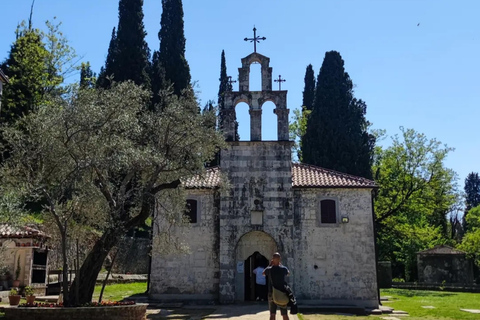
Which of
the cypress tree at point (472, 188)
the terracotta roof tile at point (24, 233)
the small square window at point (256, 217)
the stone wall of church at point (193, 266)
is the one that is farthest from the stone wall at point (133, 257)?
the cypress tree at point (472, 188)

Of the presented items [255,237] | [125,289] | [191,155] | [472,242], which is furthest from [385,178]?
[191,155]

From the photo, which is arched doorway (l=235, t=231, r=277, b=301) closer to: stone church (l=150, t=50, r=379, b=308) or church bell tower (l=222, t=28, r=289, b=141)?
stone church (l=150, t=50, r=379, b=308)

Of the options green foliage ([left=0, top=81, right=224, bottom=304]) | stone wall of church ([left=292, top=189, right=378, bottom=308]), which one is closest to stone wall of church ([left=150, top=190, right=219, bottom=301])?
stone wall of church ([left=292, top=189, right=378, bottom=308])

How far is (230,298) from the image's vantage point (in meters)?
20.7

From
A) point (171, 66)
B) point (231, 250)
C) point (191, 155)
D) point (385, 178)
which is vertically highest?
point (171, 66)

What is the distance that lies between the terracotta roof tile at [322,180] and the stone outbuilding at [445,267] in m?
15.6

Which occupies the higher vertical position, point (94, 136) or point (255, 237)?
point (94, 136)

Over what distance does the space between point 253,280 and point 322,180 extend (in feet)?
18.7

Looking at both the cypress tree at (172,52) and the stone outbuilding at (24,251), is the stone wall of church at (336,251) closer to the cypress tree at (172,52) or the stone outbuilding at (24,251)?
the stone outbuilding at (24,251)

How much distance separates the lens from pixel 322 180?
22609 millimetres

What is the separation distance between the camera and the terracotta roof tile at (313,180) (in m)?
21.9

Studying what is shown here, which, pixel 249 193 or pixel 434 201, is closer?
pixel 249 193

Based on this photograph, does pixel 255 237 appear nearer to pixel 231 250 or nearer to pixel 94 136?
pixel 231 250

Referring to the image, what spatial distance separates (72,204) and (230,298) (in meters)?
9.53
